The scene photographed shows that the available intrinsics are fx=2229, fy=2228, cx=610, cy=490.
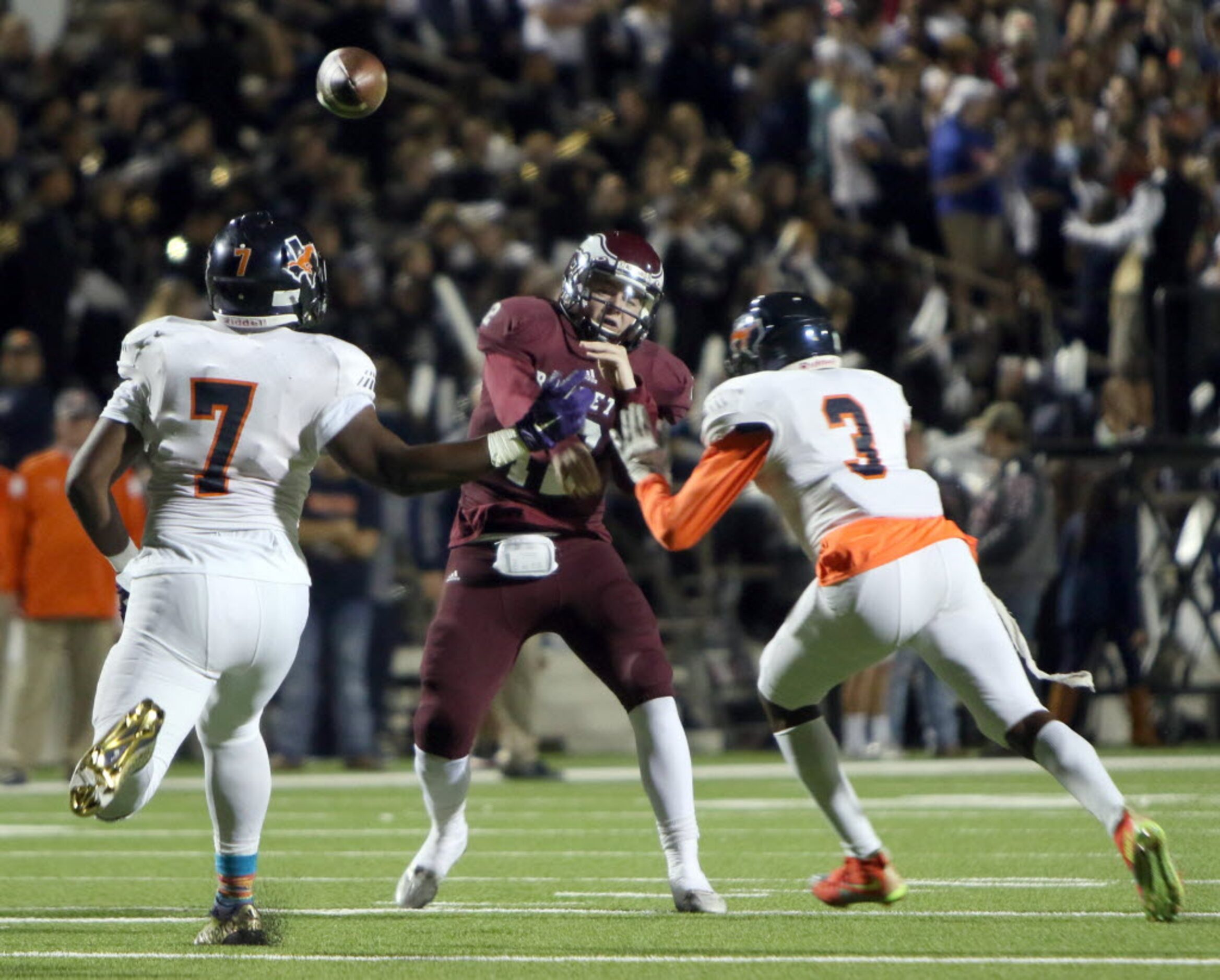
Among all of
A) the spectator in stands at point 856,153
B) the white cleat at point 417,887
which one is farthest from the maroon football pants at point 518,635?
the spectator in stands at point 856,153

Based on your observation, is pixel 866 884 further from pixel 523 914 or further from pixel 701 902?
pixel 523 914

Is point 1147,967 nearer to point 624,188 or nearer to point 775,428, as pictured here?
point 775,428

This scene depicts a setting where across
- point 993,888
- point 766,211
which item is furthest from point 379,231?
point 993,888

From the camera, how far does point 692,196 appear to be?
14758 millimetres

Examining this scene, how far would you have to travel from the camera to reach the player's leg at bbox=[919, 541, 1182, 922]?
18.0 ft

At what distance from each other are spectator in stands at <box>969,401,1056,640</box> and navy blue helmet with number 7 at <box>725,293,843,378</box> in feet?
21.3

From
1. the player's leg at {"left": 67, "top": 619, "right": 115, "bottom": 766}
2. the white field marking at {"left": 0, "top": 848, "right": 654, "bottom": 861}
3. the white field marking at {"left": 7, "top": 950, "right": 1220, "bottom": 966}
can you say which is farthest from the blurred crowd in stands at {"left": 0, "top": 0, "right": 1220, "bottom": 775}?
the white field marking at {"left": 7, "top": 950, "right": 1220, "bottom": 966}

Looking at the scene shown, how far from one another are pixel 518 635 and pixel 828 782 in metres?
0.97

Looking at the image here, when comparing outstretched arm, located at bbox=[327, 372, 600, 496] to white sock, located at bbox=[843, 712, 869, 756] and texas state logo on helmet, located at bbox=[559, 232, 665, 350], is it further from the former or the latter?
white sock, located at bbox=[843, 712, 869, 756]

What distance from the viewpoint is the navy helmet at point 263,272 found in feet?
18.0

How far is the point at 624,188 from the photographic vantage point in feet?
48.1

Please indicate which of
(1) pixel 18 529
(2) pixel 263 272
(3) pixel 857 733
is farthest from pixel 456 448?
(3) pixel 857 733

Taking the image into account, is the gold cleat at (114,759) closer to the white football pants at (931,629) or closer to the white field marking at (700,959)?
the white field marking at (700,959)

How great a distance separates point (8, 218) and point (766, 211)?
490 centimetres
